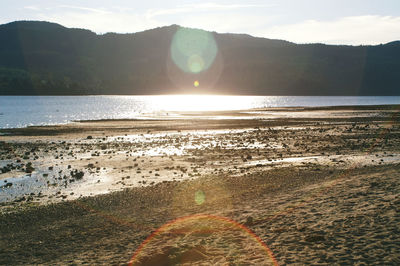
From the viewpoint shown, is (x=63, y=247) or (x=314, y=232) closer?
(x=314, y=232)

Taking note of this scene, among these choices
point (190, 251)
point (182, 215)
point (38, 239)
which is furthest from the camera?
point (182, 215)

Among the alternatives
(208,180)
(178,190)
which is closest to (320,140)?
(208,180)

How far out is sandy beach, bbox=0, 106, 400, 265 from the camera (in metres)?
9.91

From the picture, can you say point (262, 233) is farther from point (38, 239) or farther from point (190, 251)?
point (38, 239)

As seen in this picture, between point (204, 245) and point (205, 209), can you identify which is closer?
point (204, 245)

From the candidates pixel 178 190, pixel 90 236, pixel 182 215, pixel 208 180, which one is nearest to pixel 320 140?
pixel 208 180

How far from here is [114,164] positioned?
26.5 metres

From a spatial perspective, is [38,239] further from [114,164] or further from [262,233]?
[114,164]

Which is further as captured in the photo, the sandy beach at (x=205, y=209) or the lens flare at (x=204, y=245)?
the sandy beach at (x=205, y=209)

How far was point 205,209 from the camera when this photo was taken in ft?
47.8

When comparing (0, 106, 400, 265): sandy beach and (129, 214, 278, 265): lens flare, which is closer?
(129, 214, 278, 265): lens flare

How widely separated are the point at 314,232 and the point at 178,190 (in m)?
8.64

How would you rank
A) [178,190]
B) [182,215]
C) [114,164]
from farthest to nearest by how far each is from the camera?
[114,164] < [178,190] < [182,215]

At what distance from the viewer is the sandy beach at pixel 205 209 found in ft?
32.5
